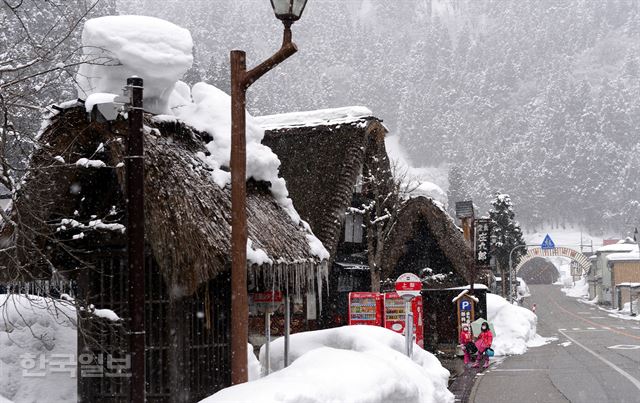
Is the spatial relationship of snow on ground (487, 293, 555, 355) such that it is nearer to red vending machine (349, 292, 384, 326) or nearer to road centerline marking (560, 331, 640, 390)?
road centerline marking (560, 331, 640, 390)

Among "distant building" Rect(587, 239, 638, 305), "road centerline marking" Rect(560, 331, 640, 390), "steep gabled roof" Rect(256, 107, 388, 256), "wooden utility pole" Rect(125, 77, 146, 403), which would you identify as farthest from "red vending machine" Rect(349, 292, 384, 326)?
"distant building" Rect(587, 239, 638, 305)

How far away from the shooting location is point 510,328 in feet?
116

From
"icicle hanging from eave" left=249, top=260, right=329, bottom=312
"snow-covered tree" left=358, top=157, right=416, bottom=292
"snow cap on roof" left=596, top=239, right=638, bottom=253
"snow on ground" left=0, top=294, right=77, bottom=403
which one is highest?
"snow-covered tree" left=358, top=157, right=416, bottom=292

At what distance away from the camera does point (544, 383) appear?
18.4m

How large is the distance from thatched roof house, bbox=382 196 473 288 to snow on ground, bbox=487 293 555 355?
3.35 meters

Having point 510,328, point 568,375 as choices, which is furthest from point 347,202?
point 510,328

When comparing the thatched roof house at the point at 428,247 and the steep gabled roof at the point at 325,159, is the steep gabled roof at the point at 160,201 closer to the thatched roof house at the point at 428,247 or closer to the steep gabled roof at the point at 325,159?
the steep gabled roof at the point at 325,159

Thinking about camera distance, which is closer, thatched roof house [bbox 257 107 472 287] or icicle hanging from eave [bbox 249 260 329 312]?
icicle hanging from eave [bbox 249 260 329 312]

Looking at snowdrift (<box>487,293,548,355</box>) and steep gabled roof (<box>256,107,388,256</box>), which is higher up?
steep gabled roof (<box>256,107,388,256</box>)

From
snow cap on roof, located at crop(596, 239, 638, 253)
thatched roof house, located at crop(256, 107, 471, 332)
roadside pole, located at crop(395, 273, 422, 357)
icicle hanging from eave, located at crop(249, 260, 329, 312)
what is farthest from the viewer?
snow cap on roof, located at crop(596, 239, 638, 253)

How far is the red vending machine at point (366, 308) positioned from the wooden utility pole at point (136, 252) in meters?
15.4

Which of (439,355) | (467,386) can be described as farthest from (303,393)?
(439,355)

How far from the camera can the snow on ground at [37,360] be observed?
480 inches

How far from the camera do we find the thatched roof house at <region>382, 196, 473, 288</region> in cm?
3192
